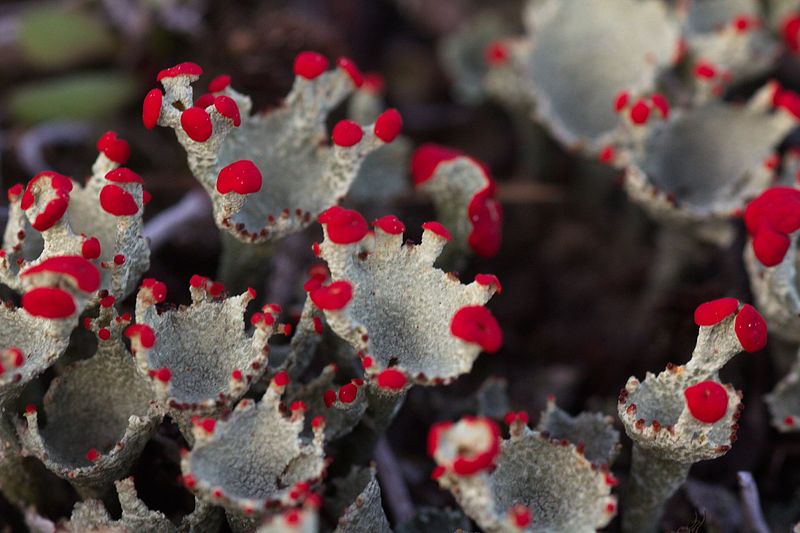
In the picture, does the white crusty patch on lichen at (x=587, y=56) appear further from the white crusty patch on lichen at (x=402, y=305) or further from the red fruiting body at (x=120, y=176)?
the red fruiting body at (x=120, y=176)

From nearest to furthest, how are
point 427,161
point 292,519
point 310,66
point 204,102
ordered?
point 292,519 → point 204,102 → point 310,66 → point 427,161

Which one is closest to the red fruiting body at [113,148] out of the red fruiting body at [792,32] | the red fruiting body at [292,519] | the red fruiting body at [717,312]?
the red fruiting body at [292,519]

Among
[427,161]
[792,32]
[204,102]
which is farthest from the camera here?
[792,32]

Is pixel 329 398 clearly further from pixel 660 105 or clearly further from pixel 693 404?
pixel 660 105

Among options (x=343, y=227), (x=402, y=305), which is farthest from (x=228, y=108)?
(x=402, y=305)

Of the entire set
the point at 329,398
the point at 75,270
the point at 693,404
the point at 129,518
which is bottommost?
the point at 129,518

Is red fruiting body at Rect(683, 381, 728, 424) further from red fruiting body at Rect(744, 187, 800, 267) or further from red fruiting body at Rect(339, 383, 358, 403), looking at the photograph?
red fruiting body at Rect(339, 383, 358, 403)

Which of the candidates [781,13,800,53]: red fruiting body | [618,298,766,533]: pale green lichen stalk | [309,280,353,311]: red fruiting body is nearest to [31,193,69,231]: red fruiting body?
[309,280,353,311]: red fruiting body
